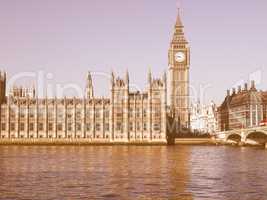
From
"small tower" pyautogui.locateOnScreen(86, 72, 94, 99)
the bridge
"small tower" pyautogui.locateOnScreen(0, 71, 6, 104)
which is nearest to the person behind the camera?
the bridge

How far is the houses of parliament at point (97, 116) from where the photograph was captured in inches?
5704

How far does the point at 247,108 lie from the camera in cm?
16888

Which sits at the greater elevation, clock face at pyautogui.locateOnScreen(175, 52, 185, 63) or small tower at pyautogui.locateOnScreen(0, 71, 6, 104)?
clock face at pyautogui.locateOnScreen(175, 52, 185, 63)

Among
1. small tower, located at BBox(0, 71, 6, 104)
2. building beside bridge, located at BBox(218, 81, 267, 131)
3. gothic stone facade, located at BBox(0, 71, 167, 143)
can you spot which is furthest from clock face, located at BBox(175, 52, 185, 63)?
small tower, located at BBox(0, 71, 6, 104)

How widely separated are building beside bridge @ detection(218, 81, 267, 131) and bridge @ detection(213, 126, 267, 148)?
7.33 metres

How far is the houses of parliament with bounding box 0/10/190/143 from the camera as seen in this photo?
14488 cm

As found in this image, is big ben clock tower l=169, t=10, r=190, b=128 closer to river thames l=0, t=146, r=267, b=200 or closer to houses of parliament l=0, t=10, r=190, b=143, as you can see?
houses of parliament l=0, t=10, r=190, b=143

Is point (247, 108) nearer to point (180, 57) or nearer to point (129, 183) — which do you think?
point (180, 57)

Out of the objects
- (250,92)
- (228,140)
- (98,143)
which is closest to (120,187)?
(98,143)

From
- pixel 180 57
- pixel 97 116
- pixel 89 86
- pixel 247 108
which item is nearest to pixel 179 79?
pixel 180 57

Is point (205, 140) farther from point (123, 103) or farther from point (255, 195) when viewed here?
point (255, 195)

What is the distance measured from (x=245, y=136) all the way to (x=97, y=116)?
41.0 meters

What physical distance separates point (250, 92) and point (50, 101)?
61.5 meters

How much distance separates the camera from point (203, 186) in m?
42.8
